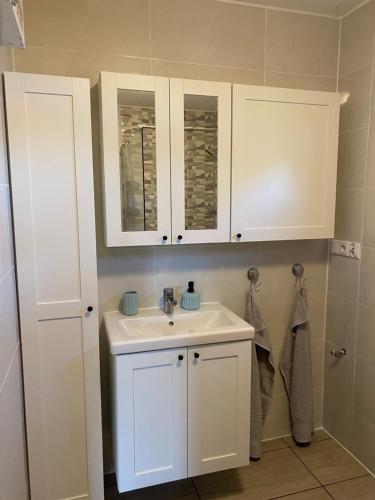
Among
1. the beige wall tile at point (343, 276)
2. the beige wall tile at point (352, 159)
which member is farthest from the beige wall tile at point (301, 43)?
the beige wall tile at point (343, 276)

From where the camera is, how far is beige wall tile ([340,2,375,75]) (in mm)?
1834

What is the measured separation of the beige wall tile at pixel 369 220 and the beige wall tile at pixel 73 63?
1.31 m

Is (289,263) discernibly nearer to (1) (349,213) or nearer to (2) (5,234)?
(1) (349,213)

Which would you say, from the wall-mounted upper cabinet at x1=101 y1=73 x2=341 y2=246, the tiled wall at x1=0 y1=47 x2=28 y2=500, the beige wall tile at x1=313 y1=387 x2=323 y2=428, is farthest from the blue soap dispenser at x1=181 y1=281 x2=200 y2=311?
the beige wall tile at x1=313 y1=387 x2=323 y2=428

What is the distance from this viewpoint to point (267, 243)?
2088mm

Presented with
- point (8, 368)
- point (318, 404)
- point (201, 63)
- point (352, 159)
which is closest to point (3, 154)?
point (8, 368)

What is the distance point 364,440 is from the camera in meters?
1.96

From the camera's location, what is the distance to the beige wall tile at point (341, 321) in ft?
6.65

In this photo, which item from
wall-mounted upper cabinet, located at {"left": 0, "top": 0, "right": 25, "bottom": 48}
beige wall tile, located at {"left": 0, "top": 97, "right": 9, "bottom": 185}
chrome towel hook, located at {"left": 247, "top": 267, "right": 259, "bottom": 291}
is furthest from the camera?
chrome towel hook, located at {"left": 247, "top": 267, "right": 259, "bottom": 291}

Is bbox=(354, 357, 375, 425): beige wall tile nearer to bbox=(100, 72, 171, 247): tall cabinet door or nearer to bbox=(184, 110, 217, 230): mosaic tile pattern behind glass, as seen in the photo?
bbox=(184, 110, 217, 230): mosaic tile pattern behind glass

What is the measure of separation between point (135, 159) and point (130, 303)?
712 mm

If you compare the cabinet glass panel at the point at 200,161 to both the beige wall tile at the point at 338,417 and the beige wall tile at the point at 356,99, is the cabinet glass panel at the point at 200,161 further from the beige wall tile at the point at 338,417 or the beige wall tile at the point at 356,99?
the beige wall tile at the point at 338,417

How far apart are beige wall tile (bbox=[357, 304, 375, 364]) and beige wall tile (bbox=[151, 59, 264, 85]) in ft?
4.48

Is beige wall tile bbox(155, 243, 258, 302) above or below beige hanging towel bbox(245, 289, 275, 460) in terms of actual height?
above
